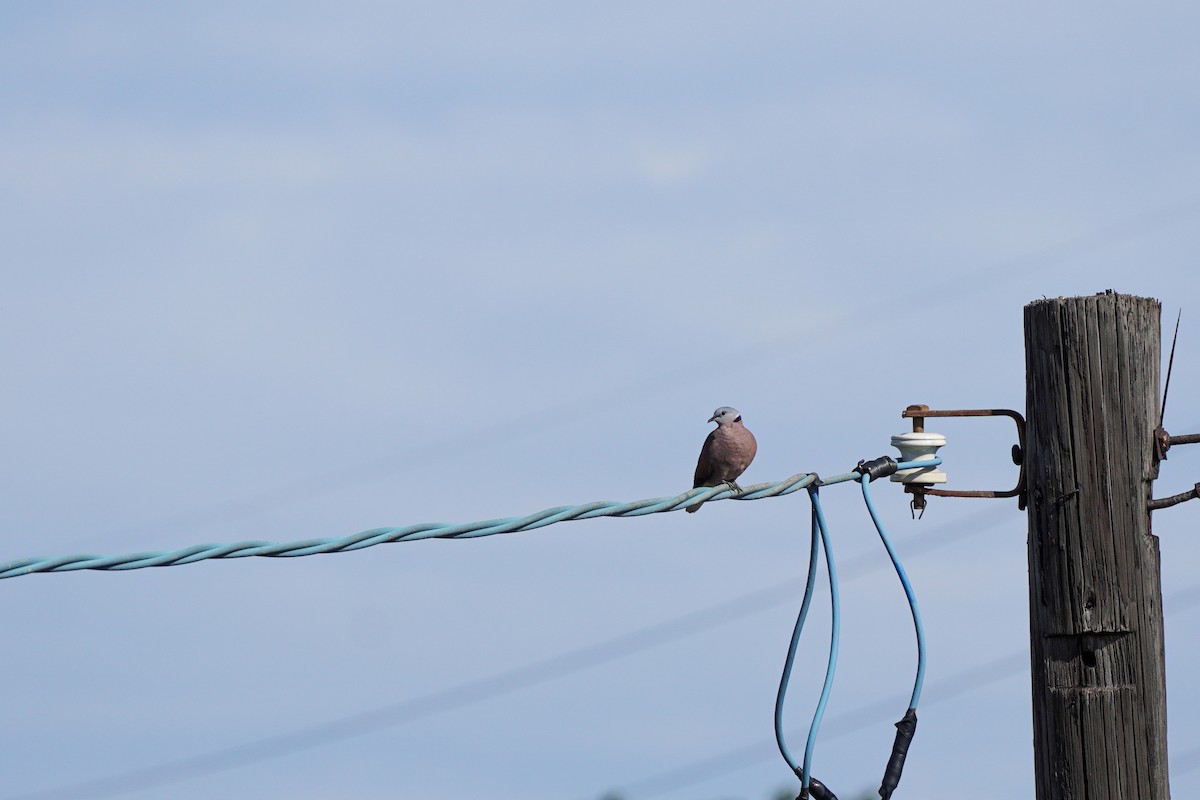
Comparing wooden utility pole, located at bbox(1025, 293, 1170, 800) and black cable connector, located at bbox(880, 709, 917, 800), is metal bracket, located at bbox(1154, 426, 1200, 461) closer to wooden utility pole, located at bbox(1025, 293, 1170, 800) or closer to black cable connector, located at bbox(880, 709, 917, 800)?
wooden utility pole, located at bbox(1025, 293, 1170, 800)

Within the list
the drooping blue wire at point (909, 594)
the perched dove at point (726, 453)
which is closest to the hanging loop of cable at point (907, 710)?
the drooping blue wire at point (909, 594)

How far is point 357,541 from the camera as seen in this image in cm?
372

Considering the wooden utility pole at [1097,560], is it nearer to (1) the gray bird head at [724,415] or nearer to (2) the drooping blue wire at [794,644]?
(2) the drooping blue wire at [794,644]

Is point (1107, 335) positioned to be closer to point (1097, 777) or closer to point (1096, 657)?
point (1096, 657)

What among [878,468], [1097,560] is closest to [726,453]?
[878,468]

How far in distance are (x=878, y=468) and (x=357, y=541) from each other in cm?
163

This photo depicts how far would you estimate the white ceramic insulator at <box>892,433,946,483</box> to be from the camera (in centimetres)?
461

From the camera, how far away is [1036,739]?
414 centimetres

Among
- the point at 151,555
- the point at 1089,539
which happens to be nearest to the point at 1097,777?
the point at 1089,539

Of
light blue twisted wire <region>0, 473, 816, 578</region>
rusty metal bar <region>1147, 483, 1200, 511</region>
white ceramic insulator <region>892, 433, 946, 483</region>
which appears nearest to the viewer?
light blue twisted wire <region>0, 473, 816, 578</region>

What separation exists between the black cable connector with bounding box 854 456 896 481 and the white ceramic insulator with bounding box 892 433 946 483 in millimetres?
29

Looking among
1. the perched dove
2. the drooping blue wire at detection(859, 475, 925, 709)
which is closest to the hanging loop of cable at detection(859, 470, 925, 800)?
the drooping blue wire at detection(859, 475, 925, 709)

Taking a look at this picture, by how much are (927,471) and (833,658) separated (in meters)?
0.60

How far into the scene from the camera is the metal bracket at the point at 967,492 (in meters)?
4.33
